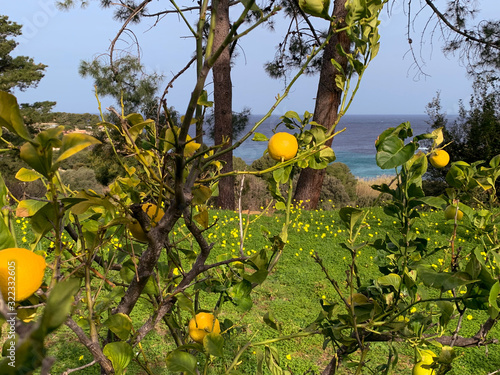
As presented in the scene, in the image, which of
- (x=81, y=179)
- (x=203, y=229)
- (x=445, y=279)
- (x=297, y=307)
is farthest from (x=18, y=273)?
(x=81, y=179)

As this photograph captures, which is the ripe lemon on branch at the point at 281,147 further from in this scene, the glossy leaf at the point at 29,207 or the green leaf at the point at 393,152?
the glossy leaf at the point at 29,207

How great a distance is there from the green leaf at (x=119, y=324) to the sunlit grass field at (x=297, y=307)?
0.51m

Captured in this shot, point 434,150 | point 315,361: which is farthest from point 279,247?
point 315,361

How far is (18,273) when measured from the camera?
40 cm

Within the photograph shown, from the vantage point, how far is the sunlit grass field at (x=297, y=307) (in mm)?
2225

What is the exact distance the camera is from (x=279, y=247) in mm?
707

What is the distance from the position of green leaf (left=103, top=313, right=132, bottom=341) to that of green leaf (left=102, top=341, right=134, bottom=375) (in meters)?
0.06

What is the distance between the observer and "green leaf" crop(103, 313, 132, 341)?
0.60 m

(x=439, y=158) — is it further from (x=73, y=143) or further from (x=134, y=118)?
(x=73, y=143)

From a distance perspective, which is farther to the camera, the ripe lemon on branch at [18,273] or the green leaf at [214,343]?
the green leaf at [214,343]

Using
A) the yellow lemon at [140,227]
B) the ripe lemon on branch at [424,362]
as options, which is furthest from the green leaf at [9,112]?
the ripe lemon on branch at [424,362]

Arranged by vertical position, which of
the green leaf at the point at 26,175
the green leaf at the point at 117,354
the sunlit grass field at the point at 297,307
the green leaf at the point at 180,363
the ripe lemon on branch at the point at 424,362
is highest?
the green leaf at the point at 26,175

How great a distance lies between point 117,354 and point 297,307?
249 cm

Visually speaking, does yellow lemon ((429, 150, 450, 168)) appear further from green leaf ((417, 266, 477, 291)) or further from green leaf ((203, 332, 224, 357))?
green leaf ((203, 332, 224, 357))
